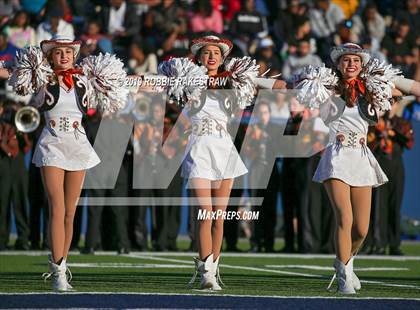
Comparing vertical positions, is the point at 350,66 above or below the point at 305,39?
below

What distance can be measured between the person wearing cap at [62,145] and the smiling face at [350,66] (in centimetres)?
212

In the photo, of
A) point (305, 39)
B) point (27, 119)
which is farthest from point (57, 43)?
point (305, 39)

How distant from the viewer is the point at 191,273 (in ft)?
38.9

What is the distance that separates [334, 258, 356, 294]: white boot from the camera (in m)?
9.48

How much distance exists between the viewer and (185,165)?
9.94 metres

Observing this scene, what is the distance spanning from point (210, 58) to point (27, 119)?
5.94 m

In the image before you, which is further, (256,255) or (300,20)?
(300,20)

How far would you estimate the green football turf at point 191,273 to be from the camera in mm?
9719

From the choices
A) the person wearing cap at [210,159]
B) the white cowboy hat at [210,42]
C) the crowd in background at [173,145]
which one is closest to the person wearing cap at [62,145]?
the person wearing cap at [210,159]

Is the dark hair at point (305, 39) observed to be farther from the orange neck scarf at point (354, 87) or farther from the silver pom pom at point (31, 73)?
the silver pom pom at point (31, 73)

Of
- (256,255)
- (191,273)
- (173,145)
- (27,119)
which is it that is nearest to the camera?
(191,273)

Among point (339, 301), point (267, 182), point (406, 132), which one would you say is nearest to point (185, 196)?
point (267, 182)

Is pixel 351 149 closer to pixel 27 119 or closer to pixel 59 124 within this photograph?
pixel 59 124

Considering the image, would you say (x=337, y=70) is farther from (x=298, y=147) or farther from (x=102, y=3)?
(x=102, y=3)
